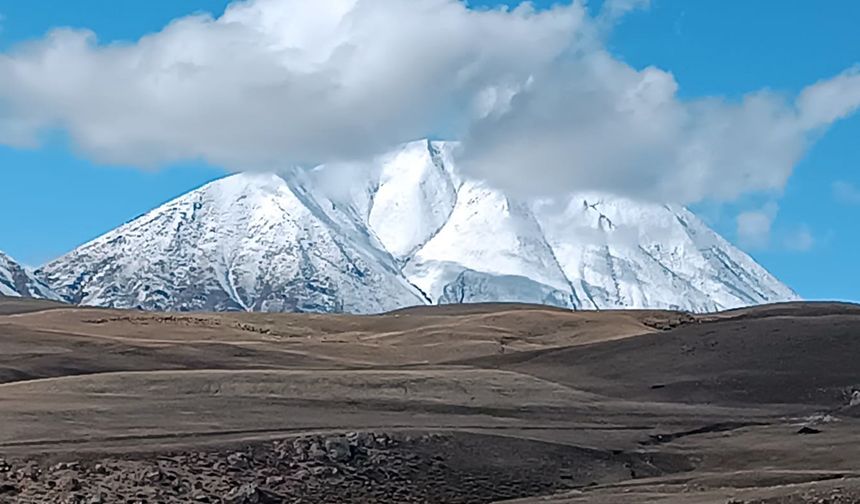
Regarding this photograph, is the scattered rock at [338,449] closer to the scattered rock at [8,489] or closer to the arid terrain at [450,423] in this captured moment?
the arid terrain at [450,423]

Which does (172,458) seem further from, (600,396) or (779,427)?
(600,396)

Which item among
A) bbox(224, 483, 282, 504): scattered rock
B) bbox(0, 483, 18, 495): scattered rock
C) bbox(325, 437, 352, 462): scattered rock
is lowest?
bbox(224, 483, 282, 504): scattered rock

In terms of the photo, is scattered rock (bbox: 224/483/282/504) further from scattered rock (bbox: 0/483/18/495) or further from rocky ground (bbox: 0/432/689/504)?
scattered rock (bbox: 0/483/18/495)

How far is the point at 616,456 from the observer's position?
134 feet

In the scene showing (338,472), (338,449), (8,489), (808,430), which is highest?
(808,430)

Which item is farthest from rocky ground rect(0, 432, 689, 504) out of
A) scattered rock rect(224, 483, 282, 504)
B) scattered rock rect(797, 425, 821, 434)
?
scattered rock rect(797, 425, 821, 434)

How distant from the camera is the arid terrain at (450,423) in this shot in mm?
33438

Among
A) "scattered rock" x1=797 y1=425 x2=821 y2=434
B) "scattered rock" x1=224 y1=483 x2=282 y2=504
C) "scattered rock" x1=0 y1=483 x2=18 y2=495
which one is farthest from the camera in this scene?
"scattered rock" x1=797 y1=425 x2=821 y2=434

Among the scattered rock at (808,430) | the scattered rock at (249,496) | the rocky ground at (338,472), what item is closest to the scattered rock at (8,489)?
the rocky ground at (338,472)

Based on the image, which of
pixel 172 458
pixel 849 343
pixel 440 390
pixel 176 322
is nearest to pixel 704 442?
pixel 440 390

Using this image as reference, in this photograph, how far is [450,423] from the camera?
4525cm

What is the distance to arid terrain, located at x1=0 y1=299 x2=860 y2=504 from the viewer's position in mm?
33438

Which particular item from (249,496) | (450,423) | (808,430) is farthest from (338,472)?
(808,430)

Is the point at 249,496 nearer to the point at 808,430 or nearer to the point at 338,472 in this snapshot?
the point at 338,472
